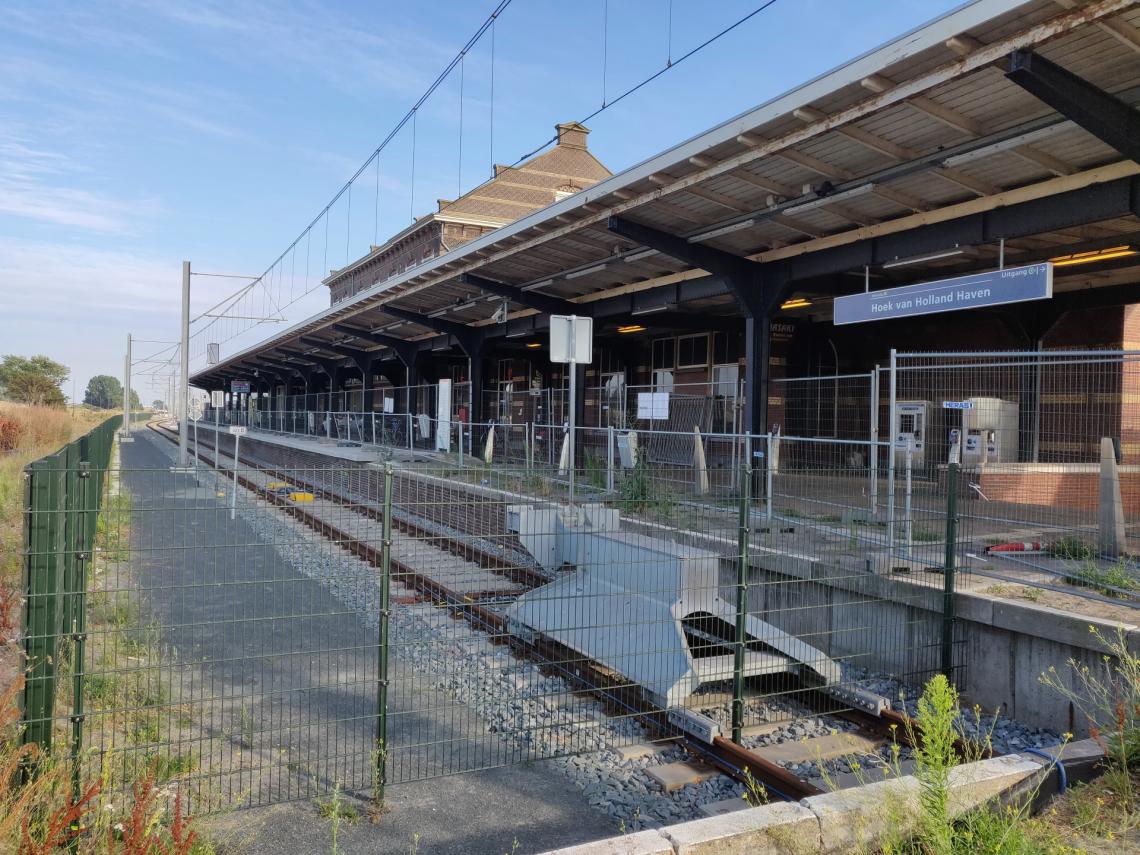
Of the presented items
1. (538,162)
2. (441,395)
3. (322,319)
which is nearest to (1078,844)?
(441,395)

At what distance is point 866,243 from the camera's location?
1320 centimetres

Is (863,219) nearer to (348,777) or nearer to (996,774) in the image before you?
(996,774)

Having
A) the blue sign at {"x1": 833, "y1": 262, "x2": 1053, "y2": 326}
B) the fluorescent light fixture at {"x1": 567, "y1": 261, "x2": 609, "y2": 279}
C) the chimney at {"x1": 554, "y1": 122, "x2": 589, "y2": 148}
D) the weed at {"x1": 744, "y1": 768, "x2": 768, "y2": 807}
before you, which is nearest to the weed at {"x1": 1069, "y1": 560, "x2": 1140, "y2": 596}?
the blue sign at {"x1": 833, "y1": 262, "x2": 1053, "y2": 326}

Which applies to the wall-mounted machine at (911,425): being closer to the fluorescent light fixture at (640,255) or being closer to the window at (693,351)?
the fluorescent light fixture at (640,255)

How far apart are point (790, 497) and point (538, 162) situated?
43.8m

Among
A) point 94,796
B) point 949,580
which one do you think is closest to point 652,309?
point 949,580

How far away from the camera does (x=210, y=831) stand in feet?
14.2

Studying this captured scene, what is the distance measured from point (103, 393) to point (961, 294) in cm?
20602

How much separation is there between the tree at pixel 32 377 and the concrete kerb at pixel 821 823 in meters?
62.8

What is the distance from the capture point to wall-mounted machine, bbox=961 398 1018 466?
16734 millimetres

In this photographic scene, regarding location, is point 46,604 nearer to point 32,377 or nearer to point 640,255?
point 640,255

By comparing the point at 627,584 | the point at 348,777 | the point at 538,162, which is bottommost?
the point at 348,777

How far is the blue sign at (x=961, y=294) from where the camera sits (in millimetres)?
9258

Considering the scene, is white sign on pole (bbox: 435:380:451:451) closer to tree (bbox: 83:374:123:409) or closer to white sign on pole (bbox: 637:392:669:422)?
white sign on pole (bbox: 637:392:669:422)
